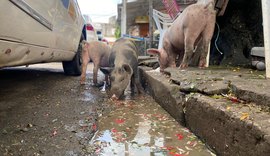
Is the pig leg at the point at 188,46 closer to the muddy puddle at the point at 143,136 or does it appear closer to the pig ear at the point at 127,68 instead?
the pig ear at the point at 127,68

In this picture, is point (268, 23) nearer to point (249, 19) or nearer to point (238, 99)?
point (238, 99)

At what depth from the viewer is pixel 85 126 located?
340 centimetres

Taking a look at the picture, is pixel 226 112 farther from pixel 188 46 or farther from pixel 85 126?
pixel 188 46

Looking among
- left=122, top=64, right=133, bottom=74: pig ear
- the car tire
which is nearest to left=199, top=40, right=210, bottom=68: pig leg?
left=122, top=64, right=133, bottom=74: pig ear

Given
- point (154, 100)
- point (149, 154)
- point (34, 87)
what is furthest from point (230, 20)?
point (149, 154)

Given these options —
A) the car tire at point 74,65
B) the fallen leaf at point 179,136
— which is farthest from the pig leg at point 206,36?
the car tire at point 74,65

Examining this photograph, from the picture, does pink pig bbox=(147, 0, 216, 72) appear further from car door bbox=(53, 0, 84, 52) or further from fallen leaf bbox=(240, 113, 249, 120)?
fallen leaf bbox=(240, 113, 249, 120)

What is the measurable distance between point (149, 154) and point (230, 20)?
181 inches

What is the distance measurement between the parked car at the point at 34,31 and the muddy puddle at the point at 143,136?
120 cm

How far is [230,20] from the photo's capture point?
6.41 metres

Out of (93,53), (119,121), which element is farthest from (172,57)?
(119,121)

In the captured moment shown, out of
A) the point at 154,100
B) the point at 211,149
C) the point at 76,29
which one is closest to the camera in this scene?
the point at 211,149

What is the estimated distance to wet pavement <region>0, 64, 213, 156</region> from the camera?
2.70m

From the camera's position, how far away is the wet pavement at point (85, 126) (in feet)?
8.87
